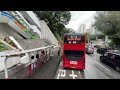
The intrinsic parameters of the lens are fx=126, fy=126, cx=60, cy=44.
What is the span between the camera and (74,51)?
10.6 meters

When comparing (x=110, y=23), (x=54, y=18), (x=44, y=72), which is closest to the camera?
(x=44, y=72)

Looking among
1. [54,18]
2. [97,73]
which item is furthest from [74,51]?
[54,18]

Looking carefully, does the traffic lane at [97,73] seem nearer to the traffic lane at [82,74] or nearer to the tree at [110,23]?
the traffic lane at [82,74]

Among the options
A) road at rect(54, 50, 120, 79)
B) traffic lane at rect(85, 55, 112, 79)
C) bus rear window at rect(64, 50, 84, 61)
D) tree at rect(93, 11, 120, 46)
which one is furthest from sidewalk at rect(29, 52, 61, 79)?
tree at rect(93, 11, 120, 46)

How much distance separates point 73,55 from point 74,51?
0.35 m

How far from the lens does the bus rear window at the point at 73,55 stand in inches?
412

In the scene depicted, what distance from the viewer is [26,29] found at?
19156mm

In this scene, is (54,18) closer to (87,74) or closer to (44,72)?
(87,74)

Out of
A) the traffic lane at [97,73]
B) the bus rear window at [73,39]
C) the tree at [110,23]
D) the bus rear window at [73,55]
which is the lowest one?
the traffic lane at [97,73]

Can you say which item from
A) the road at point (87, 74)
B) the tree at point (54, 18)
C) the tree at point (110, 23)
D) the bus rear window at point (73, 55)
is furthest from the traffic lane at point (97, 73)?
the tree at point (54, 18)
